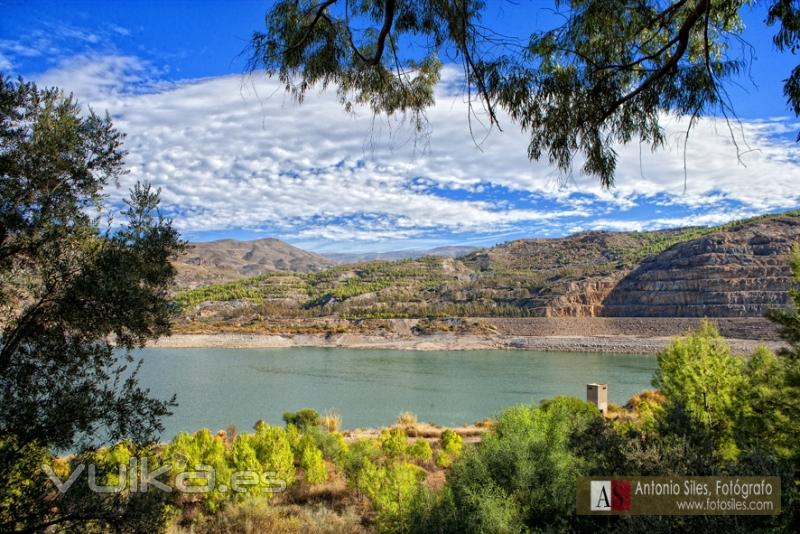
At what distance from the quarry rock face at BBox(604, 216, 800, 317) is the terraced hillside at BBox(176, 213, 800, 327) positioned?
4.3 inches

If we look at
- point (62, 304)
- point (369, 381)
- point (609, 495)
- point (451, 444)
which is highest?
point (62, 304)

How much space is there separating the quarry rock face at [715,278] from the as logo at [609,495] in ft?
189

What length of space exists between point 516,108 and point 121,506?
381 centimetres

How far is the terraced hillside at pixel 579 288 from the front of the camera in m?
59.6

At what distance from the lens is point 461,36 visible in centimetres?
351

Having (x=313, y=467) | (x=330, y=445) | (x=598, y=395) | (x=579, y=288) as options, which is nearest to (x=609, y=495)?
(x=313, y=467)

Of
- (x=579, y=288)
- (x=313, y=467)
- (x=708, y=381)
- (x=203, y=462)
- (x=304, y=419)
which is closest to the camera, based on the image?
(x=203, y=462)


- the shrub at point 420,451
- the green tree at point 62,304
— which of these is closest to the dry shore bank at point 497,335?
the shrub at point 420,451

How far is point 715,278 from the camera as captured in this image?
61.4 metres

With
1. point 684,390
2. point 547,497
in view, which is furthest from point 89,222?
point 684,390

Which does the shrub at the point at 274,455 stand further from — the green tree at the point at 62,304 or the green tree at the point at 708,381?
the green tree at the point at 708,381

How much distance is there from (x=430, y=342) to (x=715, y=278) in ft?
115

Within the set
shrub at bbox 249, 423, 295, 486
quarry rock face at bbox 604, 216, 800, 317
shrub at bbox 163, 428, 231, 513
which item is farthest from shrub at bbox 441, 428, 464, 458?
quarry rock face at bbox 604, 216, 800, 317

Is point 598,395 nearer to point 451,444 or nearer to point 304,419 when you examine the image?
point 451,444
